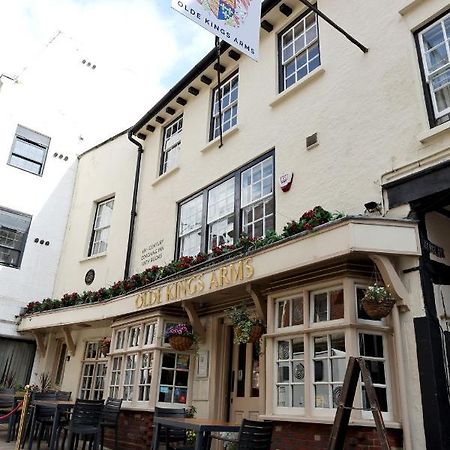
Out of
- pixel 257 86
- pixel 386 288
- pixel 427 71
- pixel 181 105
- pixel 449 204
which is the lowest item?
pixel 386 288

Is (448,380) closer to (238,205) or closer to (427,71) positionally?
(427,71)

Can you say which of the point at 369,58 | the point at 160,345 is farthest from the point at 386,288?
the point at 160,345

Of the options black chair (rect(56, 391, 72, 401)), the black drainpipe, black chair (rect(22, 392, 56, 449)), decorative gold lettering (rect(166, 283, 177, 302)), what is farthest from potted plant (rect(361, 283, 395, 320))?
black chair (rect(56, 391, 72, 401))

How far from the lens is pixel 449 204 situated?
590 centimetres

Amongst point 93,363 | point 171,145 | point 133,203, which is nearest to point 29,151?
point 133,203

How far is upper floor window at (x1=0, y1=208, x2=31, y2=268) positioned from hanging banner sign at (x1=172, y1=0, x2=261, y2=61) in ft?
34.3

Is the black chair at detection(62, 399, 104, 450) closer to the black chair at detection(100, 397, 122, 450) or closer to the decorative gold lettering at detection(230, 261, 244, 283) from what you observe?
the black chair at detection(100, 397, 122, 450)

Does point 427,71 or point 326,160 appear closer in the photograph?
point 427,71

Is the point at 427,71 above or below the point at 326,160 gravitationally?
above

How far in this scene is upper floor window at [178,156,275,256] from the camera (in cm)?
865

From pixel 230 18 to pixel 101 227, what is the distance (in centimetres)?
898

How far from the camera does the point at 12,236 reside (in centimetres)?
1440

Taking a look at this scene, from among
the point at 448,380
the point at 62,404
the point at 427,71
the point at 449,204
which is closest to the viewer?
the point at 448,380

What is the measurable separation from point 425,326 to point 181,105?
29.7ft
